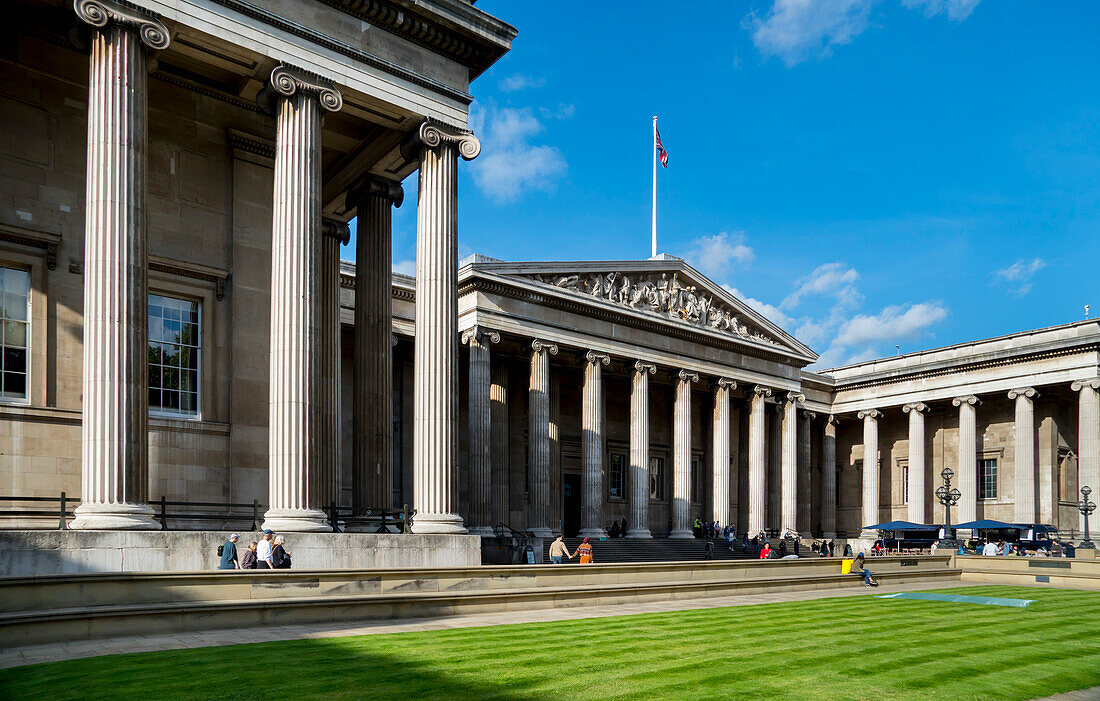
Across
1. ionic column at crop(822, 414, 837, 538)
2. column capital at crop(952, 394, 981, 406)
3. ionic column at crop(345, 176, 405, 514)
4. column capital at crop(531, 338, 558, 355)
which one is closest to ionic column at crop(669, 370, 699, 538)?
column capital at crop(531, 338, 558, 355)

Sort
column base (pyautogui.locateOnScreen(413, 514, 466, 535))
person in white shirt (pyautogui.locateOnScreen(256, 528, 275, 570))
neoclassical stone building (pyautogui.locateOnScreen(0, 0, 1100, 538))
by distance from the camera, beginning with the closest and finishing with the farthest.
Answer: person in white shirt (pyautogui.locateOnScreen(256, 528, 275, 570))
neoclassical stone building (pyautogui.locateOnScreen(0, 0, 1100, 538))
column base (pyautogui.locateOnScreen(413, 514, 466, 535))

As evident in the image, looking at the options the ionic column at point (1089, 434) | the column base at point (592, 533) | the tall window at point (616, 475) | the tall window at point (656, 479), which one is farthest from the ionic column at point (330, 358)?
the ionic column at point (1089, 434)

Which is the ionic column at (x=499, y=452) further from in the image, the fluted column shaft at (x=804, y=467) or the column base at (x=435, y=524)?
the fluted column shaft at (x=804, y=467)

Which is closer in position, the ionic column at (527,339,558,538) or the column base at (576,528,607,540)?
the ionic column at (527,339,558,538)

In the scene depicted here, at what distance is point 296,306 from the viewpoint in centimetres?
2102

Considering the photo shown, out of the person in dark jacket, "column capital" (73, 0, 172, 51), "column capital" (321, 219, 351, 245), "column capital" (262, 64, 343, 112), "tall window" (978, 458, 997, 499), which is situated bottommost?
"tall window" (978, 458, 997, 499)

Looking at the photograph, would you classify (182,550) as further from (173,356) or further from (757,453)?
(757,453)

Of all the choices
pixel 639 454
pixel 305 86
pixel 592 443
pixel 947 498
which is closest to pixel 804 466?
pixel 947 498

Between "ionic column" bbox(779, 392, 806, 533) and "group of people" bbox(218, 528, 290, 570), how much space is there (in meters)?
43.3

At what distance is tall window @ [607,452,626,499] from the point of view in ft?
180

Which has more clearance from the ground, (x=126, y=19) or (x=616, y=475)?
(x=126, y=19)

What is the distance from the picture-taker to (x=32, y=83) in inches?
830

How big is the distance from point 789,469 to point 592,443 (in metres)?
17.1

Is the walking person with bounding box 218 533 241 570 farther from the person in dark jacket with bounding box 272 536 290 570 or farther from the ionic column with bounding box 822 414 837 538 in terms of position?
the ionic column with bounding box 822 414 837 538
